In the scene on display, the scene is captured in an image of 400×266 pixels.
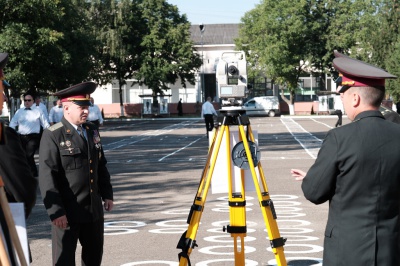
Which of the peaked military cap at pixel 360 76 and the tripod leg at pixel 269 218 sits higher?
the peaked military cap at pixel 360 76

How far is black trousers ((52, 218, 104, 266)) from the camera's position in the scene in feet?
21.3

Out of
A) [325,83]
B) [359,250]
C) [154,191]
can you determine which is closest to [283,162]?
[154,191]

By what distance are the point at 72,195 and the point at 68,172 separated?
18cm

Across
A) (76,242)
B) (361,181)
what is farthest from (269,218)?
(361,181)

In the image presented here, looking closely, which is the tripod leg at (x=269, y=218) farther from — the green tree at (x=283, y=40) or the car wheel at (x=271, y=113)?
the green tree at (x=283, y=40)

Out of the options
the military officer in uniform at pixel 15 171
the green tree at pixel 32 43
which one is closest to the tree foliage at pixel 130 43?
the green tree at pixel 32 43

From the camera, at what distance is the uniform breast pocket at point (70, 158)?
658cm

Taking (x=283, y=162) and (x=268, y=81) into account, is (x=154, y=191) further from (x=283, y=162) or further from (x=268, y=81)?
(x=268, y=81)

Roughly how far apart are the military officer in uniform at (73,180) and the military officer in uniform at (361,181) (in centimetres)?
228

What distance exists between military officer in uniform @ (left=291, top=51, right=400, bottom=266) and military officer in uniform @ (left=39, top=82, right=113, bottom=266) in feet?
7.49

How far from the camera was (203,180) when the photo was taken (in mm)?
7156

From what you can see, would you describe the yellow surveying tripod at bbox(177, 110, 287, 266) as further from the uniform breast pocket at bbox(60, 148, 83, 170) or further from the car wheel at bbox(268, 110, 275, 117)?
the car wheel at bbox(268, 110, 275, 117)

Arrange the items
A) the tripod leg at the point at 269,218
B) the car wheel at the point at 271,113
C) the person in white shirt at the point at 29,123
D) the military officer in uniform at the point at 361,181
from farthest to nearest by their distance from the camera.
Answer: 1. the car wheel at the point at 271,113
2. the person in white shirt at the point at 29,123
3. the tripod leg at the point at 269,218
4. the military officer in uniform at the point at 361,181

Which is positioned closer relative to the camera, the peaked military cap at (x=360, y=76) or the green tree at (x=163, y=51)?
the peaked military cap at (x=360, y=76)
